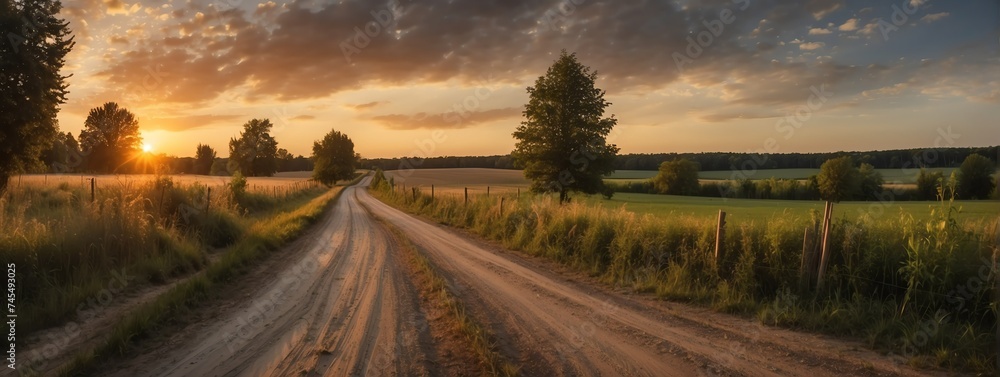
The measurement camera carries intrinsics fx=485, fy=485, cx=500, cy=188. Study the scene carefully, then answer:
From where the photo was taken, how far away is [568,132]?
78.4 ft

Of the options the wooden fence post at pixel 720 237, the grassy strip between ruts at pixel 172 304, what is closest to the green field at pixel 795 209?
the wooden fence post at pixel 720 237

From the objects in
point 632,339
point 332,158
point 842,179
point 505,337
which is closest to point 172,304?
point 505,337

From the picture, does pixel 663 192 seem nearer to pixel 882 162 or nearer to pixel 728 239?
pixel 882 162

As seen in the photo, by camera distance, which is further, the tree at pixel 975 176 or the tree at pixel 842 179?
the tree at pixel 842 179

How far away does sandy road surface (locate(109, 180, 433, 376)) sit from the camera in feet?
16.1

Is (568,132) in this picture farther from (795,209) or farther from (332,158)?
(332,158)

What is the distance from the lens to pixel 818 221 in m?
8.41

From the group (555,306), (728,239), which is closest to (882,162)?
(728,239)

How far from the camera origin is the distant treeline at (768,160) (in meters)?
20.9

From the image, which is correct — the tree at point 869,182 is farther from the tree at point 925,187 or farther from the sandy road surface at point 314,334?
the sandy road surface at point 314,334

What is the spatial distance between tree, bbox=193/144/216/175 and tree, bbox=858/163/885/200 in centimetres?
11308

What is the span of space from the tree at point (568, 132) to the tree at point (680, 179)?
5217cm

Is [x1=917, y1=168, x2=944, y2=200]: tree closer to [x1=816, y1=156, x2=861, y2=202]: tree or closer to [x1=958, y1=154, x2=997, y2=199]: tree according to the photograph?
[x1=816, y1=156, x2=861, y2=202]: tree

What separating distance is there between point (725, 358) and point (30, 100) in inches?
976
